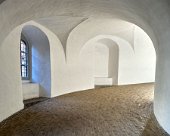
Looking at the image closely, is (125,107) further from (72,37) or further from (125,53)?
(125,53)

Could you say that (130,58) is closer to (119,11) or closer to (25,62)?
(25,62)

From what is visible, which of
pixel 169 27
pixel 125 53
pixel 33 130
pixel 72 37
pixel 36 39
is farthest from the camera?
pixel 125 53

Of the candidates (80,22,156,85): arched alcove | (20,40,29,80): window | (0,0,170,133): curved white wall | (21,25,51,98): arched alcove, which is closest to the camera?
(0,0,170,133): curved white wall

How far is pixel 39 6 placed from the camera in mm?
3633

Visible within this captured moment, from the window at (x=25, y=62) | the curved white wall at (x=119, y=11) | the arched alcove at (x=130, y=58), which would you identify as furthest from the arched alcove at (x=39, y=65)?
the arched alcove at (x=130, y=58)

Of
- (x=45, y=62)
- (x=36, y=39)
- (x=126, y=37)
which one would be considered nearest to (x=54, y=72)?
(x=45, y=62)

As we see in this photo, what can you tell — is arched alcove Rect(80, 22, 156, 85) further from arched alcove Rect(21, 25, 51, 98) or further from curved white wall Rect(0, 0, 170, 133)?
curved white wall Rect(0, 0, 170, 133)

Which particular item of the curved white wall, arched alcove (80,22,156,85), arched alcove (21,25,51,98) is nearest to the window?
arched alcove (21,25,51,98)

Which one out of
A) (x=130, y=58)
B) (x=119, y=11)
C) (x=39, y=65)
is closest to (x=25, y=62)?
(x=39, y=65)

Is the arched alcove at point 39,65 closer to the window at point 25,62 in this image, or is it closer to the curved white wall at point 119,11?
the window at point 25,62

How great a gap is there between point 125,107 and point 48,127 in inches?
96.7

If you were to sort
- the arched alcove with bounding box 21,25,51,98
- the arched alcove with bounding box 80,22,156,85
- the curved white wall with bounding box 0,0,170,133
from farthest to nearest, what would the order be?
the arched alcove with bounding box 80,22,156,85, the arched alcove with bounding box 21,25,51,98, the curved white wall with bounding box 0,0,170,133

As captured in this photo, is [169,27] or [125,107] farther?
[125,107]

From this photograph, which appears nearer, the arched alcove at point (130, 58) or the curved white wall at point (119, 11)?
the curved white wall at point (119, 11)
